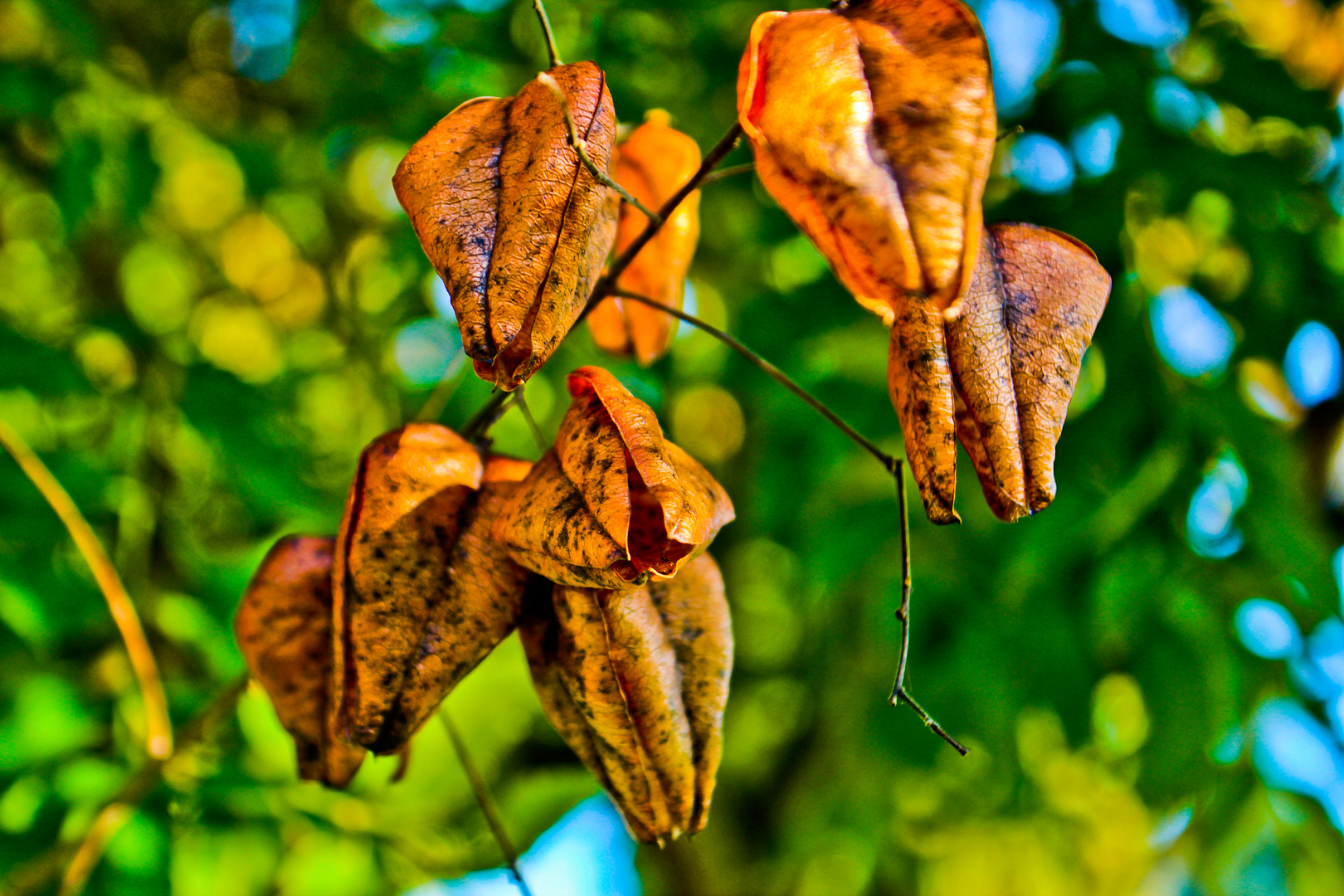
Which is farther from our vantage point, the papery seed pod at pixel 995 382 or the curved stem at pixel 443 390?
the curved stem at pixel 443 390

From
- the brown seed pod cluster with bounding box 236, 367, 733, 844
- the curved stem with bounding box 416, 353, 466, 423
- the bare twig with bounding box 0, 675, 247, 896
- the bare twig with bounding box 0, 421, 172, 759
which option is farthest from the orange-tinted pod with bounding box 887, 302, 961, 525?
the bare twig with bounding box 0, 421, 172, 759

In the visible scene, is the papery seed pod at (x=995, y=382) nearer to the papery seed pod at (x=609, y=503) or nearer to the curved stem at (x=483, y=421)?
the papery seed pod at (x=609, y=503)

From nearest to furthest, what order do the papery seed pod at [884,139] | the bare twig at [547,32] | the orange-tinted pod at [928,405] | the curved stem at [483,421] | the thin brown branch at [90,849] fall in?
the papery seed pod at [884,139]
the orange-tinted pod at [928,405]
the bare twig at [547,32]
the curved stem at [483,421]
the thin brown branch at [90,849]

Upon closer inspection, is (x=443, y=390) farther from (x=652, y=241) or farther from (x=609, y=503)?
(x=609, y=503)

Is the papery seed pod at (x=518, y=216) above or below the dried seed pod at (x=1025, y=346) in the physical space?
above

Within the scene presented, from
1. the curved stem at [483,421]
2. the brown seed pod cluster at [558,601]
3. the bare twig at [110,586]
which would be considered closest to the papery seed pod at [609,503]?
the brown seed pod cluster at [558,601]

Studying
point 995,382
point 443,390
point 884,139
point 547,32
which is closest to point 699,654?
point 995,382
